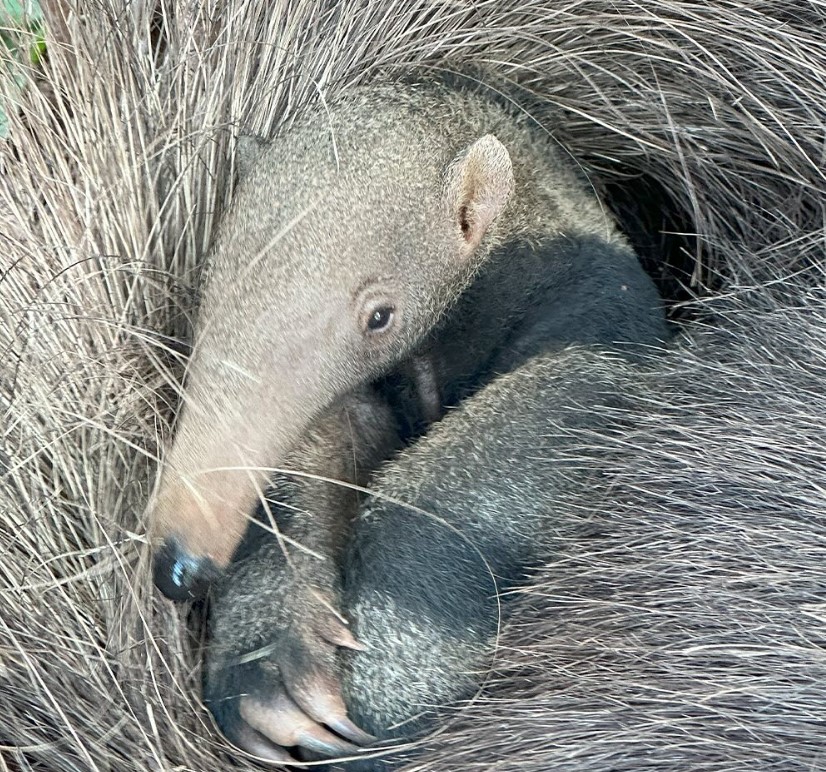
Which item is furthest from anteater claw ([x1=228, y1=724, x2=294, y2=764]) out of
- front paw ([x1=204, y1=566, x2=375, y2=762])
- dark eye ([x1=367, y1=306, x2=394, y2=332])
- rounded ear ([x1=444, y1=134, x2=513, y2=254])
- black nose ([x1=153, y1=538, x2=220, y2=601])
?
rounded ear ([x1=444, y1=134, x2=513, y2=254])

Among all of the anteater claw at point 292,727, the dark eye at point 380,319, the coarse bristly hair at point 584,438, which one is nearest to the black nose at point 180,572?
the coarse bristly hair at point 584,438

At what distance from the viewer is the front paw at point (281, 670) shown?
2041mm

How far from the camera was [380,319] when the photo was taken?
219 centimetres

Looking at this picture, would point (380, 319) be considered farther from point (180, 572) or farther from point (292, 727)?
point (292, 727)

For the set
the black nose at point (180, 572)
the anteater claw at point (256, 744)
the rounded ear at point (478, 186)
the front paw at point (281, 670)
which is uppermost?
the rounded ear at point (478, 186)

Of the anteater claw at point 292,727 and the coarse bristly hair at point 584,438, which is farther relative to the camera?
the anteater claw at point 292,727

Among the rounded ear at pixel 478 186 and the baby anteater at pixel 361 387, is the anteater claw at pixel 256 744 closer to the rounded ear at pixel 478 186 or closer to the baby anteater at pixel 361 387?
the baby anteater at pixel 361 387

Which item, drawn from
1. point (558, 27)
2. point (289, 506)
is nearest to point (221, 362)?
point (289, 506)

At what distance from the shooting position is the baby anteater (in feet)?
6.57

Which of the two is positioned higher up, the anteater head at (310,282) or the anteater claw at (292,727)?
the anteater head at (310,282)

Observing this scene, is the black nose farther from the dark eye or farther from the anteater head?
the dark eye

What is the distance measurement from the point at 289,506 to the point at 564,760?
2.64ft

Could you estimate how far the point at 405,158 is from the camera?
2191 millimetres

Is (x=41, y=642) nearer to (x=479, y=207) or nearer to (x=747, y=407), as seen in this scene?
(x=479, y=207)
